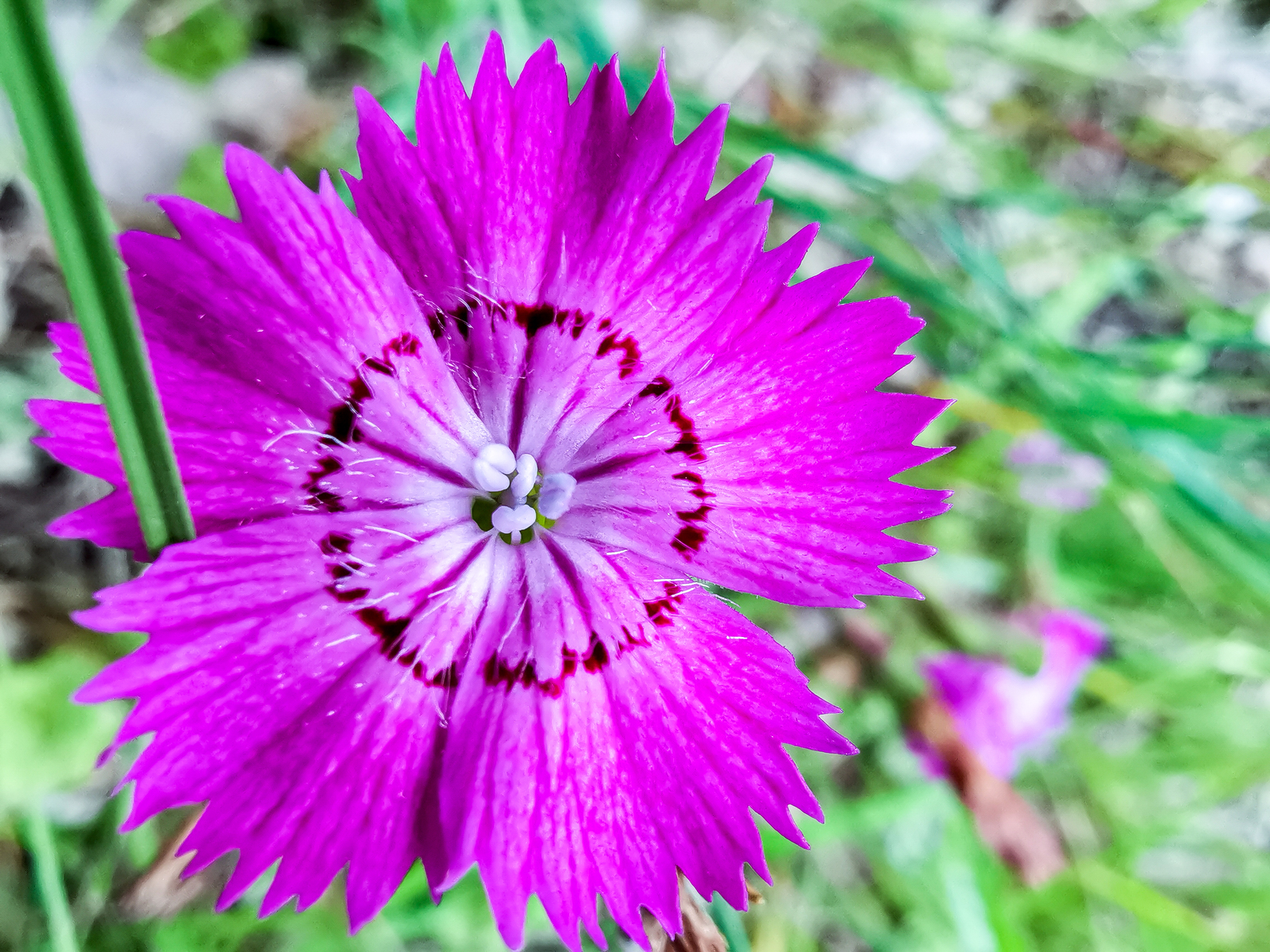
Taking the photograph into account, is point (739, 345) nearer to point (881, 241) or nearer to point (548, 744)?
point (548, 744)

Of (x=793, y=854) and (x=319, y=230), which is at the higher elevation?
(x=319, y=230)

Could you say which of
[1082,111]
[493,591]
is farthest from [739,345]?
[1082,111]

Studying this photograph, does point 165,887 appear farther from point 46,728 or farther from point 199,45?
point 199,45

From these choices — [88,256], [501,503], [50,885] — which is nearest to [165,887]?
[50,885]

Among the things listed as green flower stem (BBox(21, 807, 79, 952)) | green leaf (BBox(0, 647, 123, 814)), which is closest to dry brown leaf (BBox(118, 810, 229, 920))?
green flower stem (BBox(21, 807, 79, 952))

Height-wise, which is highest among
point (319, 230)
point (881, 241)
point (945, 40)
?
point (945, 40)

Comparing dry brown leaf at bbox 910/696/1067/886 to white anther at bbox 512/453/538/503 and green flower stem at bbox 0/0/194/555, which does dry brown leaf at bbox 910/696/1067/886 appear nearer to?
white anther at bbox 512/453/538/503

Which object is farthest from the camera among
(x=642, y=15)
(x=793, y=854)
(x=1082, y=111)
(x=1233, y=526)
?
(x=1082, y=111)

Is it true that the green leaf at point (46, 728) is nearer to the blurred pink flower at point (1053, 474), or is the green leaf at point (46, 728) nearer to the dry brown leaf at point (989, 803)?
the dry brown leaf at point (989, 803)
